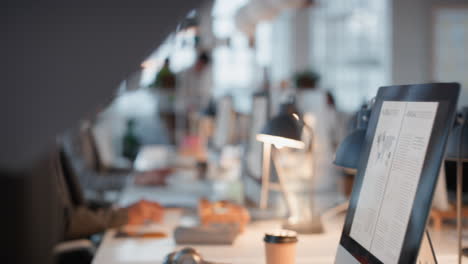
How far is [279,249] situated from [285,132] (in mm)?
398

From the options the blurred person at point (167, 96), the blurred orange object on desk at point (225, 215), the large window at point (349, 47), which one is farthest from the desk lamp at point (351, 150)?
the large window at point (349, 47)

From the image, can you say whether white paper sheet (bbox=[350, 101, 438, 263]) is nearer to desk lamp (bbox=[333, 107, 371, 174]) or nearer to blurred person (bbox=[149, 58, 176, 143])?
desk lamp (bbox=[333, 107, 371, 174])

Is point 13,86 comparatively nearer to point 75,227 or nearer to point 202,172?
point 75,227

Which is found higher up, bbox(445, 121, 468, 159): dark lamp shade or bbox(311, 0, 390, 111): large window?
bbox(311, 0, 390, 111): large window

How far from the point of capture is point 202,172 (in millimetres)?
3176

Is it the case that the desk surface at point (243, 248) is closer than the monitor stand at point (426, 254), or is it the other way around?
the monitor stand at point (426, 254)

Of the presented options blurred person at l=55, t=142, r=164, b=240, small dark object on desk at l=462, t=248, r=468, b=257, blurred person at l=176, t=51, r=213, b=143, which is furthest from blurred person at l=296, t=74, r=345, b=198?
blurred person at l=176, t=51, r=213, b=143

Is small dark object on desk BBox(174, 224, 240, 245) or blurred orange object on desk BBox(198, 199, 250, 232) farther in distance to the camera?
blurred orange object on desk BBox(198, 199, 250, 232)

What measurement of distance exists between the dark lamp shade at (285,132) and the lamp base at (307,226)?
12.3 inches

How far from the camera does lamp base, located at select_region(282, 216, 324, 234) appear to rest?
5.84 ft

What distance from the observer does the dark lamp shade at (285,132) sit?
1.57 meters

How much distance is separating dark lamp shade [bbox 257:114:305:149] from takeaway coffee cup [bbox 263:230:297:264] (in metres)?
0.33

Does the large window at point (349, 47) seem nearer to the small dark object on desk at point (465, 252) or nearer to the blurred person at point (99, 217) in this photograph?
the blurred person at point (99, 217)

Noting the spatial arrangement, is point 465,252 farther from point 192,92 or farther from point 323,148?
point 192,92
